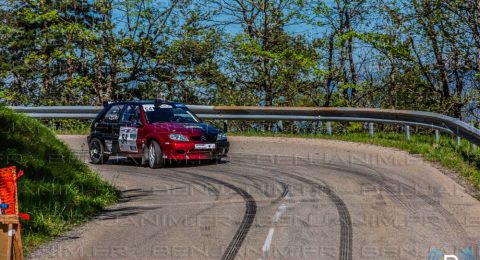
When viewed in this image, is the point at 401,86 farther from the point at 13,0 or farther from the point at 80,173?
the point at 80,173

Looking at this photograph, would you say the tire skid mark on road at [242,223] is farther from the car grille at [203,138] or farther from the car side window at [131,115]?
the car side window at [131,115]

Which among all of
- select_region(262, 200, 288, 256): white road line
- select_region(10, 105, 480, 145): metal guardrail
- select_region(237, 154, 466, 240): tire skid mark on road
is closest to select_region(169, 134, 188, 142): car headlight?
select_region(237, 154, 466, 240): tire skid mark on road

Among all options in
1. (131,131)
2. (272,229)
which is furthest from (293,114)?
(272,229)

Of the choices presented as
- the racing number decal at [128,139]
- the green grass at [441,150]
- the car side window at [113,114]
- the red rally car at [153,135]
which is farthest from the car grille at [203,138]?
the green grass at [441,150]

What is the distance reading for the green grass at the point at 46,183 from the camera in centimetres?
872

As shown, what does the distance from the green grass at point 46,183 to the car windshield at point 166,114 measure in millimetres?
2776

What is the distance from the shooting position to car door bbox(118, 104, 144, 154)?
50.5 ft

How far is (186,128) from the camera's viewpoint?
15.1 m

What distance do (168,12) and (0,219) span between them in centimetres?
2504

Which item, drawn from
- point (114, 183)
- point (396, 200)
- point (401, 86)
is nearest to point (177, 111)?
point (114, 183)

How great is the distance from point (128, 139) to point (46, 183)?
534 centimetres

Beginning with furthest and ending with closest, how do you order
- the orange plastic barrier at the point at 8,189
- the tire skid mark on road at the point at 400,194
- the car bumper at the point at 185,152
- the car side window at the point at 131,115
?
the car side window at the point at 131,115
the car bumper at the point at 185,152
the tire skid mark on road at the point at 400,194
the orange plastic barrier at the point at 8,189

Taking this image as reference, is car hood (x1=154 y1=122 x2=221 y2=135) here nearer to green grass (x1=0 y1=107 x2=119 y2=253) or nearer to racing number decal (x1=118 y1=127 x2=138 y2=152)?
racing number decal (x1=118 y1=127 x2=138 y2=152)

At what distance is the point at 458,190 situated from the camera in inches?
433
